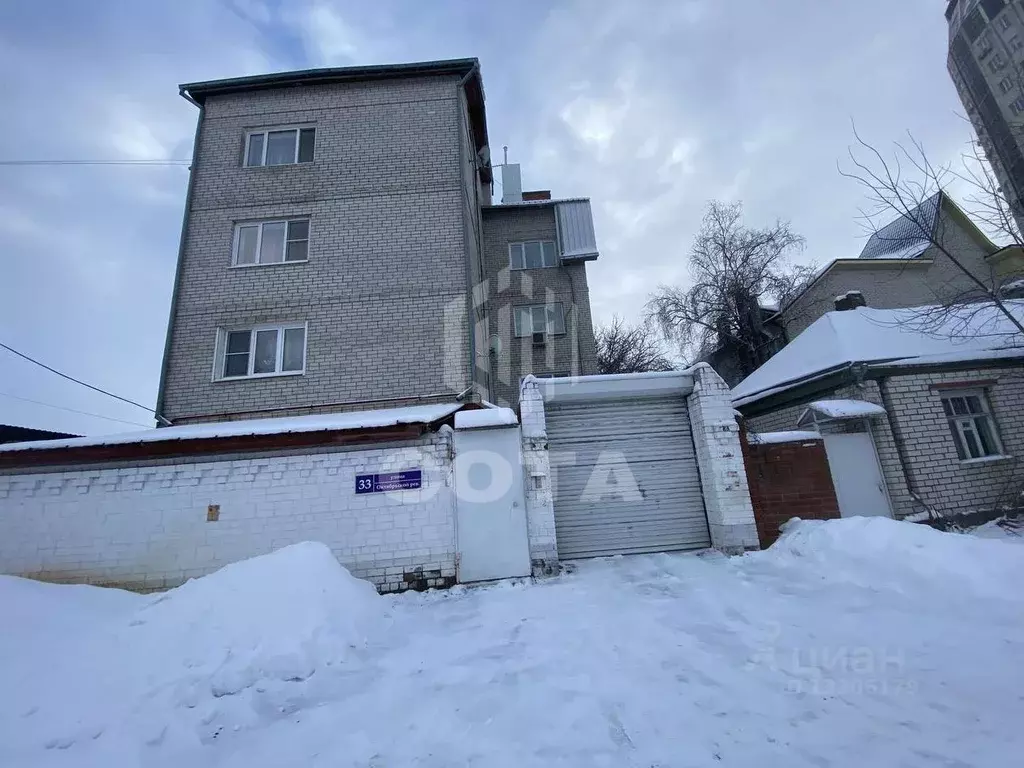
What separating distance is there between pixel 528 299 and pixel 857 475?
11.2m

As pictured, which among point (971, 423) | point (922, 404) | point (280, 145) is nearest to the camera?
point (922, 404)

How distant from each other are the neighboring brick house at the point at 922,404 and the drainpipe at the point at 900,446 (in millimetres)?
16

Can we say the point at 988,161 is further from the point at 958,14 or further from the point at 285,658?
the point at 958,14

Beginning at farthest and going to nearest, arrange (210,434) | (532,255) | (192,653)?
(532,255)
(210,434)
(192,653)

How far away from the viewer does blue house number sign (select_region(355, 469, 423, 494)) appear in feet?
23.1

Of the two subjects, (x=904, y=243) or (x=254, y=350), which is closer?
(x=254, y=350)

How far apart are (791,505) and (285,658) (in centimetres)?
806

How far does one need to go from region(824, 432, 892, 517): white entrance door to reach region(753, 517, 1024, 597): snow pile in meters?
1.99

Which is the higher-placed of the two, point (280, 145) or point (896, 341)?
point (280, 145)

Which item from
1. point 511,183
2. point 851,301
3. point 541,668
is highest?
point 511,183

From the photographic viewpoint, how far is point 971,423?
950cm

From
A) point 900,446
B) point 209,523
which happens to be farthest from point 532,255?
point 209,523

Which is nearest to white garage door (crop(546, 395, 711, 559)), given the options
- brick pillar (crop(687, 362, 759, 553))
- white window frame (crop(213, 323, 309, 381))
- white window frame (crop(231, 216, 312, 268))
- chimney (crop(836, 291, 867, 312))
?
brick pillar (crop(687, 362, 759, 553))

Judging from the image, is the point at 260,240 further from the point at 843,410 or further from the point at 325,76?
the point at 843,410
